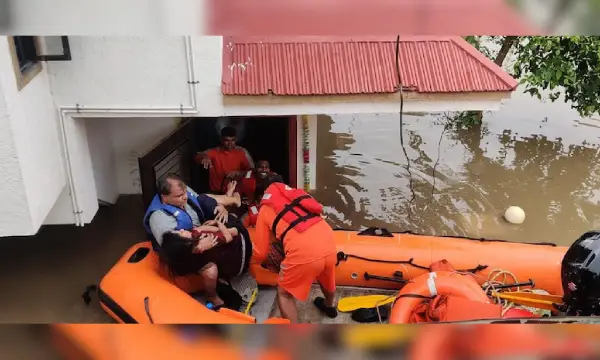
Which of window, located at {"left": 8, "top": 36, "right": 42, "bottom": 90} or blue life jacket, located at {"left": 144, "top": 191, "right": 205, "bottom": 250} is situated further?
blue life jacket, located at {"left": 144, "top": 191, "right": 205, "bottom": 250}

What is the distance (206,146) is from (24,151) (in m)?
3.28

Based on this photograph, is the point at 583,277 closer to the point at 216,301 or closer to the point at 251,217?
the point at 216,301

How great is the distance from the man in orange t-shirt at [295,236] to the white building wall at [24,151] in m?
1.75

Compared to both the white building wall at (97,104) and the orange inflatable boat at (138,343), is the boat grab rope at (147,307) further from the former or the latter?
the orange inflatable boat at (138,343)

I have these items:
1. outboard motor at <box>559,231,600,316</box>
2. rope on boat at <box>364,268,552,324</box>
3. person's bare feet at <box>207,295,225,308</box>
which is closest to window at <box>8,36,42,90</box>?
person's bare feet at <box>207,295,225,308</box>

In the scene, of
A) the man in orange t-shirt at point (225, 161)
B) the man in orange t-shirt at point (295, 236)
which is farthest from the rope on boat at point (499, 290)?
the man in orange t-shirt at point (225, 161)

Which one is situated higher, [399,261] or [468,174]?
[399,261]

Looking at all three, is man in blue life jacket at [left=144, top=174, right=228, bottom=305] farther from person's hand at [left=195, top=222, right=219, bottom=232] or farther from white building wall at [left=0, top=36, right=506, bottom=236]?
white building wall at [left=0, top=36, right=506, bottom=236]

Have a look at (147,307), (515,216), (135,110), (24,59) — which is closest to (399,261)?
(147,307)

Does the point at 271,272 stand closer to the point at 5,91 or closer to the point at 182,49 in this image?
the point at 182,49

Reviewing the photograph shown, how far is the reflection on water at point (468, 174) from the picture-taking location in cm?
682

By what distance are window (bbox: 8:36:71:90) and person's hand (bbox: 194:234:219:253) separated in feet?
5.78

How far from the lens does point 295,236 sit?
3.93m

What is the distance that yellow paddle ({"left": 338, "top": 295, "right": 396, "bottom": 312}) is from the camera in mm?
4652
